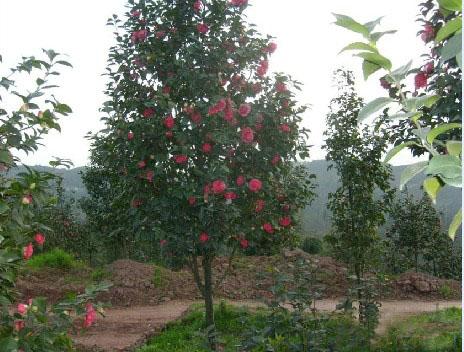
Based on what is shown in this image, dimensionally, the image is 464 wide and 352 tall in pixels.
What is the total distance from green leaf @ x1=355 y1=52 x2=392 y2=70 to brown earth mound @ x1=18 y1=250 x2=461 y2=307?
9572 mm

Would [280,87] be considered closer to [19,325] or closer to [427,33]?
[427,33]

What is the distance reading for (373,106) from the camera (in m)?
0.72

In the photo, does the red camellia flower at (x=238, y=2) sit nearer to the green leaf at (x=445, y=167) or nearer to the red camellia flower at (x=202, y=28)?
the red camellia flower at (x=202, y=28)

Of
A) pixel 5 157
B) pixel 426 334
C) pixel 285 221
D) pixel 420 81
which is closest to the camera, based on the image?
pixel 5 157

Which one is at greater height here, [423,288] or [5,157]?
[5,157]

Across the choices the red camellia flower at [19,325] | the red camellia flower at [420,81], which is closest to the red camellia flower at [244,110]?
the red camellia flower at [420,81]

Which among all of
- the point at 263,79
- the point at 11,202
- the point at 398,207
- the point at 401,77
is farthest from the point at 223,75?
the point at 398,207

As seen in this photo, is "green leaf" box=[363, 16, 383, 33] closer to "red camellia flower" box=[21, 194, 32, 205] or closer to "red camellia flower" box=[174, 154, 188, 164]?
"red camellia flower" box=[21, 194, 32, 205]

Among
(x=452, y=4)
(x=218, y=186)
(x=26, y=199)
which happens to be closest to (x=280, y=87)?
(x=218, y=186)

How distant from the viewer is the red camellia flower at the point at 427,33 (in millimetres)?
3984

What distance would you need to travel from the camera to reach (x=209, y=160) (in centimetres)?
530

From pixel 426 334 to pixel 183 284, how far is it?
565cm

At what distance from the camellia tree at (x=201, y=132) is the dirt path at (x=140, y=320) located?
2062mm

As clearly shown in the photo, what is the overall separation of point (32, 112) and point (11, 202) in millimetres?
526
